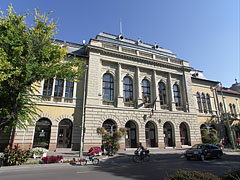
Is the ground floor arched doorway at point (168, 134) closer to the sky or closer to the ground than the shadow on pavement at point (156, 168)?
closer to the sky

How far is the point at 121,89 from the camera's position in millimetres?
21766

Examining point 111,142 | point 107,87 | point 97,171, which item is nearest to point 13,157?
point 97,171

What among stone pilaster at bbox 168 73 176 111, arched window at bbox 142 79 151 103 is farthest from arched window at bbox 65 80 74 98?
stone pilaster at bbox 168 73 176 111

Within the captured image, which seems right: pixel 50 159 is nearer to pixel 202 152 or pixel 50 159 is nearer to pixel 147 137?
pixel 202 152

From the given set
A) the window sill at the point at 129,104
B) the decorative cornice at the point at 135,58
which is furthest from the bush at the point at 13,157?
the decorative cornice at the point at 135,58

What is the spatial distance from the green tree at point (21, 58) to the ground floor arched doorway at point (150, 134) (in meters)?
14.9

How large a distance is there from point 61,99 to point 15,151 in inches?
328

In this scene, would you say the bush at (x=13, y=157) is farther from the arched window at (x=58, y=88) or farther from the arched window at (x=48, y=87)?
the arched window at (x=58, y=88)

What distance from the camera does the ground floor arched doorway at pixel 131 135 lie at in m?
20.7

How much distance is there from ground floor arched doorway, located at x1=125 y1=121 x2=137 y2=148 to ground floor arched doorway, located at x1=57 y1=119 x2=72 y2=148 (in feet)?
25.3

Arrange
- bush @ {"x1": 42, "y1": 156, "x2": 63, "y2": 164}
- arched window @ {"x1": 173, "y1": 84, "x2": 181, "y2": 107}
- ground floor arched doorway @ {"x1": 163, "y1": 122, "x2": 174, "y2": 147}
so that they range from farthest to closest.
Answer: arched window @ {"x1": 173, "y1": 84, "x2": 181, "y2": 107}, ground floor arched doorway @ {"x1": 163, "y1": 122, "x2": 174, "y2": 147}, bush @ {"x1": 42, "y1": 156, "x2": 63, "y2": 164}

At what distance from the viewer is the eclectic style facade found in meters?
17.7

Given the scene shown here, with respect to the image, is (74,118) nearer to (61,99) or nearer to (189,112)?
(61,99)

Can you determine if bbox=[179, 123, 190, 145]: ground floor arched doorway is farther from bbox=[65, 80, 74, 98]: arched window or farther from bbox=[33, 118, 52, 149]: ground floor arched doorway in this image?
bbox=[33, 118, 52, 149]: ground floor arched doorway
